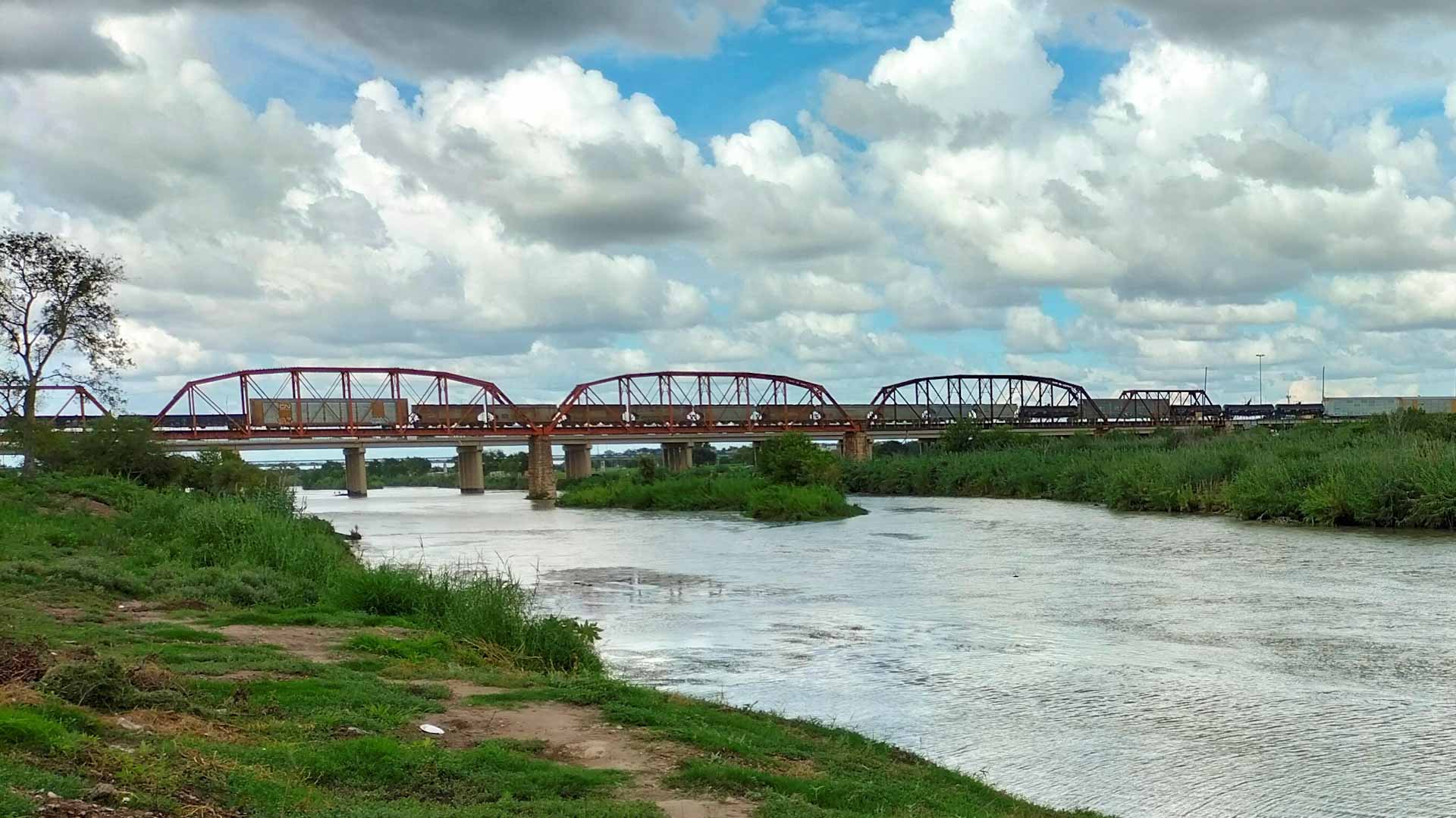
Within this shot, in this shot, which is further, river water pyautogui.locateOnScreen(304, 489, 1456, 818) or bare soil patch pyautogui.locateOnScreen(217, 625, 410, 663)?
bare soil patch pyautogui.locateOnScreen(217, 625, 410, 663)

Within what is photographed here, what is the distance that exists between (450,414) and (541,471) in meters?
17.4

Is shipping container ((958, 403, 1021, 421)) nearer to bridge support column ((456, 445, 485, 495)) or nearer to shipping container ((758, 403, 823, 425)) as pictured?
shipping container ((758, 403, 823, 425))

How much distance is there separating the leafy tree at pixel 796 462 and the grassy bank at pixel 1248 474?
446 inches

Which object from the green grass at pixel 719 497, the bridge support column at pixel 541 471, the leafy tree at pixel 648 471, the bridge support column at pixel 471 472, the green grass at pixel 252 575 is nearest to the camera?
the green grass at pixel 252 575

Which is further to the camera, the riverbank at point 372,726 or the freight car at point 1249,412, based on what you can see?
the freight car at point 1249,412

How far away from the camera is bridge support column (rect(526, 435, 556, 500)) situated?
9725 cm

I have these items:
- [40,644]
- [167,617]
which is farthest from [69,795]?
[167,617]

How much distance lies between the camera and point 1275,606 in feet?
72.0

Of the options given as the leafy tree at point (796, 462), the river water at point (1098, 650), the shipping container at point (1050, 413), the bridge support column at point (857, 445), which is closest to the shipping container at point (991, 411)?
the shipping container at point (1050, 413)

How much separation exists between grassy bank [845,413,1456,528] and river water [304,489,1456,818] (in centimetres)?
229

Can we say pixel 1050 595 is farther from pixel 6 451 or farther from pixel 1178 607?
pixel 6 451

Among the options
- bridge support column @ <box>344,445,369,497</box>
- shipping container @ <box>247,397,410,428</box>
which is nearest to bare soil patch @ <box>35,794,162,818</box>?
shipping container @ <box>247,397,410,428</box>

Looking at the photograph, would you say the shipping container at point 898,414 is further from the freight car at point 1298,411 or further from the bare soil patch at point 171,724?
the bare soil patch at point 171,724

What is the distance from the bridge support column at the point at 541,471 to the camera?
319 feet
